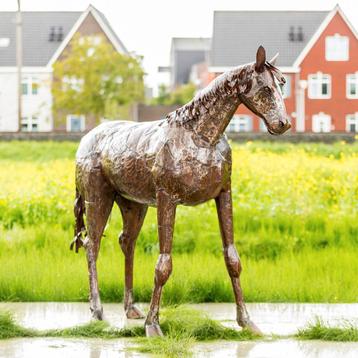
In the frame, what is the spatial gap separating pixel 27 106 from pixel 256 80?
184ft

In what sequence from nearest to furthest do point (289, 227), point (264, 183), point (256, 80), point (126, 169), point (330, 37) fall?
point (256, 80), point (126, 169), point (289, 227), point (264, 183), point (330, 37)

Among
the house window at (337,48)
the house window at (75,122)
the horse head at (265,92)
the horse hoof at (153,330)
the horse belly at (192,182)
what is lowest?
the horse hoof at (153,330)

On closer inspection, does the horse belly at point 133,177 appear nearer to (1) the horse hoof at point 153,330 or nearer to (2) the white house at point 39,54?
(1) the horse hoof at point 153,330

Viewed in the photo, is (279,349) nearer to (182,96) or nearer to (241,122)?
(241,122)

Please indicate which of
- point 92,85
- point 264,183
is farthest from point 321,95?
point 264,183

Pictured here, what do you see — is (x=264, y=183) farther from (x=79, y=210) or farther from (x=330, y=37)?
(x=330, y=37)

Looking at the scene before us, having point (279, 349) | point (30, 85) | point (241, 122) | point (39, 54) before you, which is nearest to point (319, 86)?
point (241, 122)

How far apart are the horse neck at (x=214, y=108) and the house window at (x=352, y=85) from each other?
55.0 metres

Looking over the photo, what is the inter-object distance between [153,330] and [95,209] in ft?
4.32

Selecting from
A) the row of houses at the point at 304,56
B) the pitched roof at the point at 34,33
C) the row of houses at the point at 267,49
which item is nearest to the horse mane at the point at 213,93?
the row of houses at the point at 304,56

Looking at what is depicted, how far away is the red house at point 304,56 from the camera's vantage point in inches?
2325

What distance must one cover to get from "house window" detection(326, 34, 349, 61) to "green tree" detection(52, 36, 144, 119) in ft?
34.6

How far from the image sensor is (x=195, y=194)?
7.82m

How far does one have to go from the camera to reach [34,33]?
61.4m
